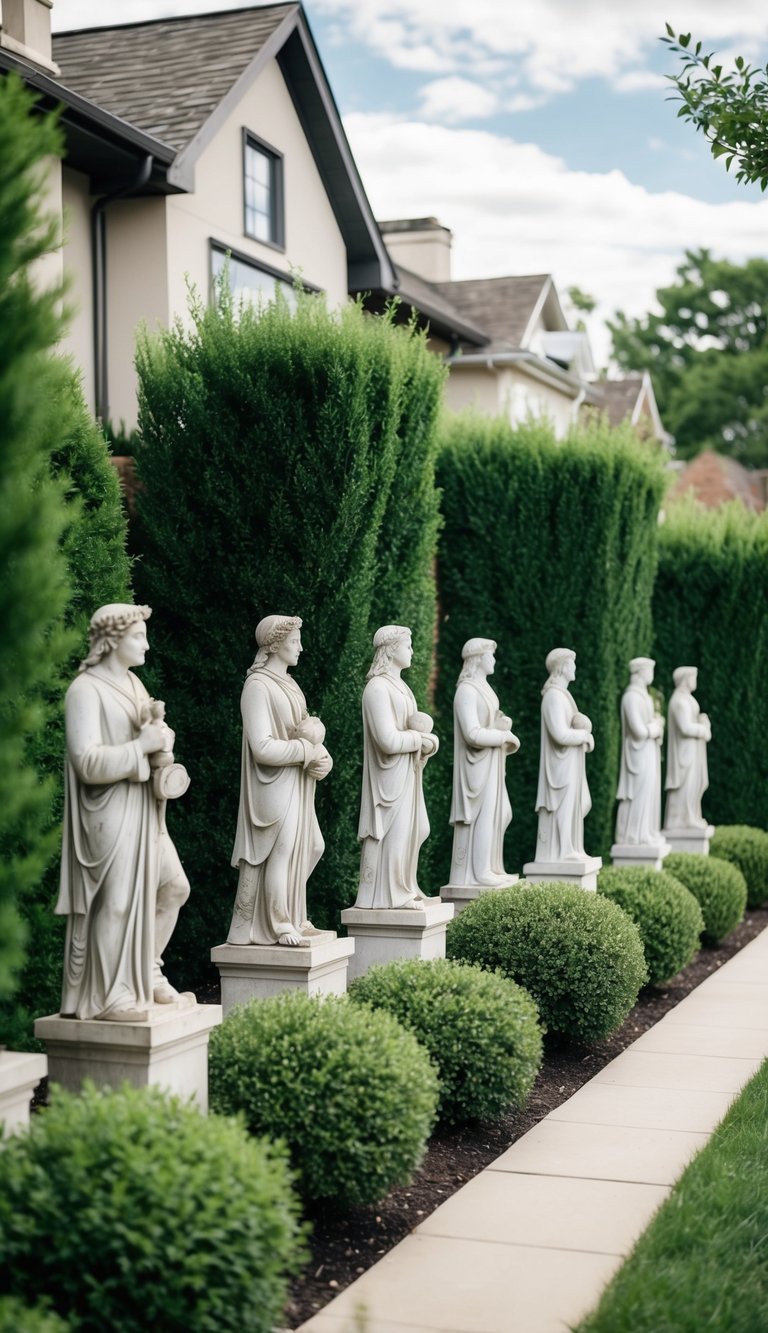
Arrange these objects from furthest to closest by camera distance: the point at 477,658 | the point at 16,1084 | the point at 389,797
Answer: the point at 477,658
the point at 389,797
the point at 16,1084

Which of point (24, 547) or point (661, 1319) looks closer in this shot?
point (24, 547)

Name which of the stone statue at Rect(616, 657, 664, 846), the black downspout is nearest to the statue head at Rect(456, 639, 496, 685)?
the stone statue at Rect(616, 657, 664, 846)

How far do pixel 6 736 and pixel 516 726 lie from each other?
10.3 m

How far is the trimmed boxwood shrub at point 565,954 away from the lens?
391 inches

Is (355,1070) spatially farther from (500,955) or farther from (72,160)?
(72,160)

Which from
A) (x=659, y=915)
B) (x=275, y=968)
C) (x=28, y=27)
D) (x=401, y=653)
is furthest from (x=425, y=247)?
(x=275, y=968)

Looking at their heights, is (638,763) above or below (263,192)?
below

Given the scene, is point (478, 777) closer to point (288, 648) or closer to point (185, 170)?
point (288, 648)

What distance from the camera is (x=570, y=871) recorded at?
42.9ft

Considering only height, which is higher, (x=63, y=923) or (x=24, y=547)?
(x=24, y=547)

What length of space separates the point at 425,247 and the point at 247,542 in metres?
20.4

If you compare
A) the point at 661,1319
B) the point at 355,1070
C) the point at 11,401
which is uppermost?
the point at 11,401

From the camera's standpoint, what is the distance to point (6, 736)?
4715 mm

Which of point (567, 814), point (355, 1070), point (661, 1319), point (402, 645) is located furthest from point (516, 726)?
point (661, 1319)
